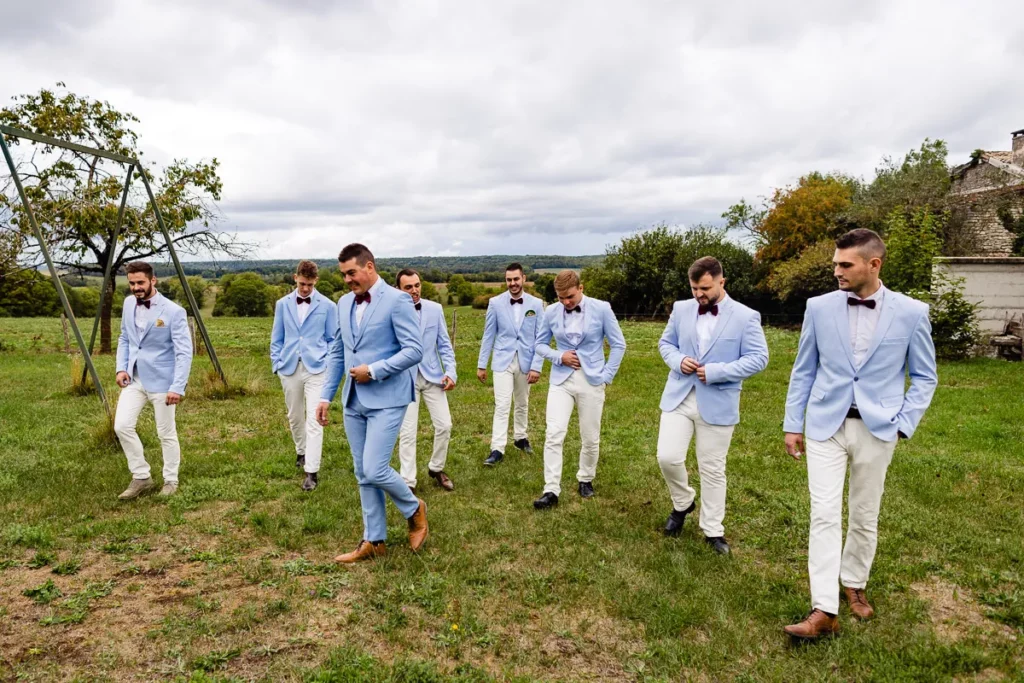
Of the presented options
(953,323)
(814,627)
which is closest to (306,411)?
(814,627)

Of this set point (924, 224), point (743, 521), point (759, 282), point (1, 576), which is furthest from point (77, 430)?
point (759, 282)

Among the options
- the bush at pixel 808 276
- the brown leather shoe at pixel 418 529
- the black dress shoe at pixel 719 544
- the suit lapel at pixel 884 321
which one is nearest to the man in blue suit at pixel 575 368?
the brown leather shoe at pixel 418 529

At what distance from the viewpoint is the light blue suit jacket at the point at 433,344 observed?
7.11 meters

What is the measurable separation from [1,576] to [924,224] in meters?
21.6

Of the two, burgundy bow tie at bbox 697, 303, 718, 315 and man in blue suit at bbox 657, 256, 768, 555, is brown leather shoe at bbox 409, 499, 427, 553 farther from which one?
burgundy bow tie at bbox 697, 303, 718, 315

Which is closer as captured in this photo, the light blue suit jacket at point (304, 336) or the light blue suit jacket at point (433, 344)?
the light blue suit jacket at point (433, 344)

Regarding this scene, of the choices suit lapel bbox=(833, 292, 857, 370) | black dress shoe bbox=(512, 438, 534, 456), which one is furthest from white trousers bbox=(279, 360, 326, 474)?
suit lapel bbox=(833, 292, 857, 370)

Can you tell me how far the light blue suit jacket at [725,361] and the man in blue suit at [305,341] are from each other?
3.79m

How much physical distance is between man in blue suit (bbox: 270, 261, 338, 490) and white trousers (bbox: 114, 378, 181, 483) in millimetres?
1183

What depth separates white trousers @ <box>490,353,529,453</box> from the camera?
8.19 metres

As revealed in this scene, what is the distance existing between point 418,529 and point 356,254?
88.7 inches

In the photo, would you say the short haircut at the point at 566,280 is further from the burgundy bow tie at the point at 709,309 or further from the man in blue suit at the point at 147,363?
the man in blue suit at the point at 147,363

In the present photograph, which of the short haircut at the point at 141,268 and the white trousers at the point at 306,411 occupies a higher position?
the short haircut at the point at 141,268

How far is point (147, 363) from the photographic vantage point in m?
6.60
